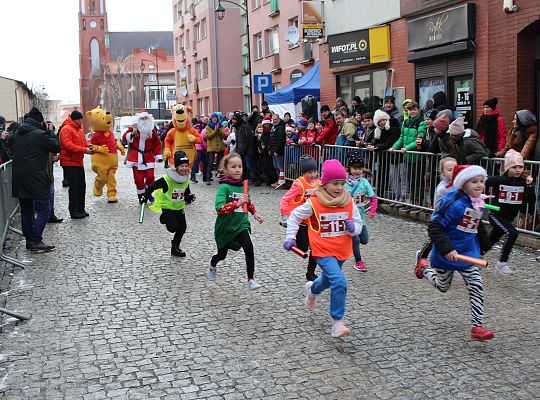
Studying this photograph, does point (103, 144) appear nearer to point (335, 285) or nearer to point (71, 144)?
point (71, 144)

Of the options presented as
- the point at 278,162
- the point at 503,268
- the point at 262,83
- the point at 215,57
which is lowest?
the point at 503,268

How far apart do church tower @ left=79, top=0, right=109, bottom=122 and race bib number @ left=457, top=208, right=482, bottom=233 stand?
4282 inches

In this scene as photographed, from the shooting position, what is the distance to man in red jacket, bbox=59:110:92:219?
13.3 meters

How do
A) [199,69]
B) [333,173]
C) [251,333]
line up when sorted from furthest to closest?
[199,69] → [251,333] → [333,173]

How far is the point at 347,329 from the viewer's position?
18.4ft

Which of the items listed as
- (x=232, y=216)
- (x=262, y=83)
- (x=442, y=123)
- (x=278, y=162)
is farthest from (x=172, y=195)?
(x=262, y=83)

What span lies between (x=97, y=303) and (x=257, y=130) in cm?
1205

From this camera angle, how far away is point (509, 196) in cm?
796

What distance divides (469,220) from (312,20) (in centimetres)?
1671

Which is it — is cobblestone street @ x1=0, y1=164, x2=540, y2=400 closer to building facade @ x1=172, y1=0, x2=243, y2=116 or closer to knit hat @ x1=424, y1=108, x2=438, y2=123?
knit hat @ x1=424, y1=108, x2=438, y2=123

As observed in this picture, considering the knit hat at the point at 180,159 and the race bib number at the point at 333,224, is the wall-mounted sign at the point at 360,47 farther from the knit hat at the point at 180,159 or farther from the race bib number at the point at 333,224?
the race bib number at the point at 333,224

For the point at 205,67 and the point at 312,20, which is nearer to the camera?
the point at 312,20

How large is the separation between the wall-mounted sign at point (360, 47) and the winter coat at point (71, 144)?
8284mm

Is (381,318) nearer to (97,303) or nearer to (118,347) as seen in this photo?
(118,347)
